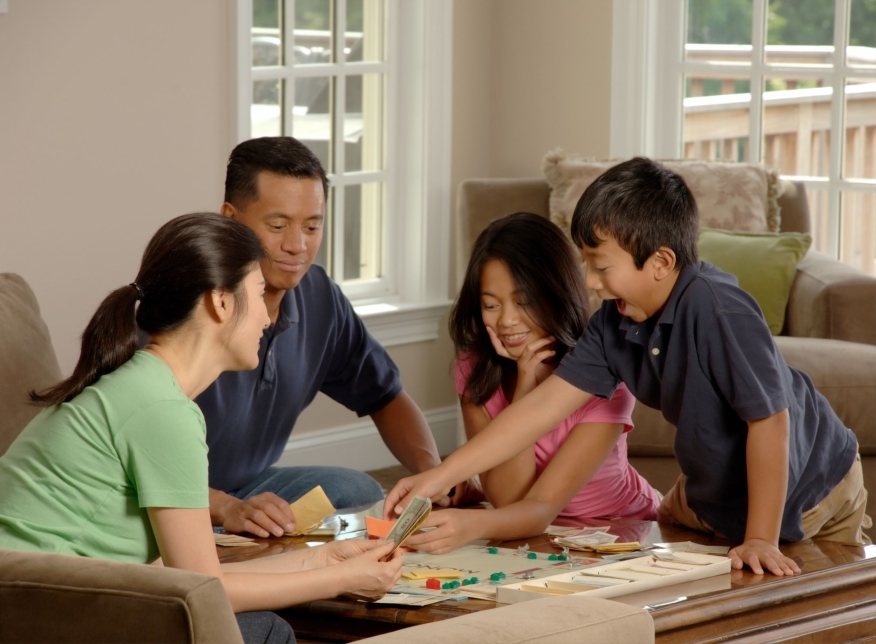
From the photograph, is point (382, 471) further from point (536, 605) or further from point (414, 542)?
point (536, 605)

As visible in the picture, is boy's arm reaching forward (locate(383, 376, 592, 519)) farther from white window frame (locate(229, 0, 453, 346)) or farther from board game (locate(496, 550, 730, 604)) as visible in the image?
white window frame (locate(229, 0, 453, 346))

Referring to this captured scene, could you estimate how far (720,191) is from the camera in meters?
3.92

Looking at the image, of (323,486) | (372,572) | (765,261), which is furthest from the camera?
(765,261)

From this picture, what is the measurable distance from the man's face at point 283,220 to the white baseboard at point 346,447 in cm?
188

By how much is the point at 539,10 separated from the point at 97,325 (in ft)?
11.4

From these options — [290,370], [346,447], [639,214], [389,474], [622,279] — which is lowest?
[389,474]

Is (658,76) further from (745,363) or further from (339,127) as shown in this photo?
(745,363)

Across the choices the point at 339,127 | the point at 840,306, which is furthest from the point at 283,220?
the point at 339,127

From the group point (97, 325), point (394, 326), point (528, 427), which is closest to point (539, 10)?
point (394, 326)

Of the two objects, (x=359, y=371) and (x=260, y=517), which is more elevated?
(x=359, y=371)

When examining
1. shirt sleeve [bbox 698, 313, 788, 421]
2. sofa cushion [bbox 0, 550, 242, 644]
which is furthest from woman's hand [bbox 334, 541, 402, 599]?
shirt sleeve [bbox 698, 313, 788, 421]

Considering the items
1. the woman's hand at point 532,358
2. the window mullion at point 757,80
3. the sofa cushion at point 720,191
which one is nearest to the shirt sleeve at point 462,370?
the woman's hand at point 532,358

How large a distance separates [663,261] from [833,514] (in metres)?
0.52

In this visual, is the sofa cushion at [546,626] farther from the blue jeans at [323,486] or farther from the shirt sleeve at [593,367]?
the blue jeans at [323,486]
